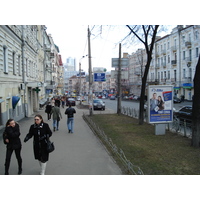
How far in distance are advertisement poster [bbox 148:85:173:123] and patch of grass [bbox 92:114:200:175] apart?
2.79 ft

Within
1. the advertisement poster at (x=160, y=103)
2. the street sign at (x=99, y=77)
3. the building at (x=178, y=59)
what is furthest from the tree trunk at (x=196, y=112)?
the building at (x=178, y=59)

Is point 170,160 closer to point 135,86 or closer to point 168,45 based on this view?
point 168,45

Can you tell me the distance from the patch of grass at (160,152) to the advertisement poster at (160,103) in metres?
0.85

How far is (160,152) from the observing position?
28.8ft

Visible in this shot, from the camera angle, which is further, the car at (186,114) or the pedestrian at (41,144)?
the car at (186,114)

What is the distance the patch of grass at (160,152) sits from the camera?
6.84m

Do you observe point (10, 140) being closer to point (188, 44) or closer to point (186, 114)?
point (186, 114)

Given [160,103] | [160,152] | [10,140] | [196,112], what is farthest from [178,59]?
[10,140]

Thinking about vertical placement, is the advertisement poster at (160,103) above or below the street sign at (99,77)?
below

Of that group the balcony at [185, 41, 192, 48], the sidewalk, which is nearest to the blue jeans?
the sidewalk

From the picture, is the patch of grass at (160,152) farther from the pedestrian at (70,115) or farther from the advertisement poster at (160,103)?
the pedestrian at (70,115)

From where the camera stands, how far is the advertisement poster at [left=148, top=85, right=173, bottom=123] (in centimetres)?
1232

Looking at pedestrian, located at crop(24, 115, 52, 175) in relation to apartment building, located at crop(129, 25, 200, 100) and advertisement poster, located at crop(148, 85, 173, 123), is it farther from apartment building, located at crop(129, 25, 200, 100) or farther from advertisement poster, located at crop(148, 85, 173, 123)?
apartment building, located at crop(129, 25, 200, 100)

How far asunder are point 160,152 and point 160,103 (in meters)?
4.18
